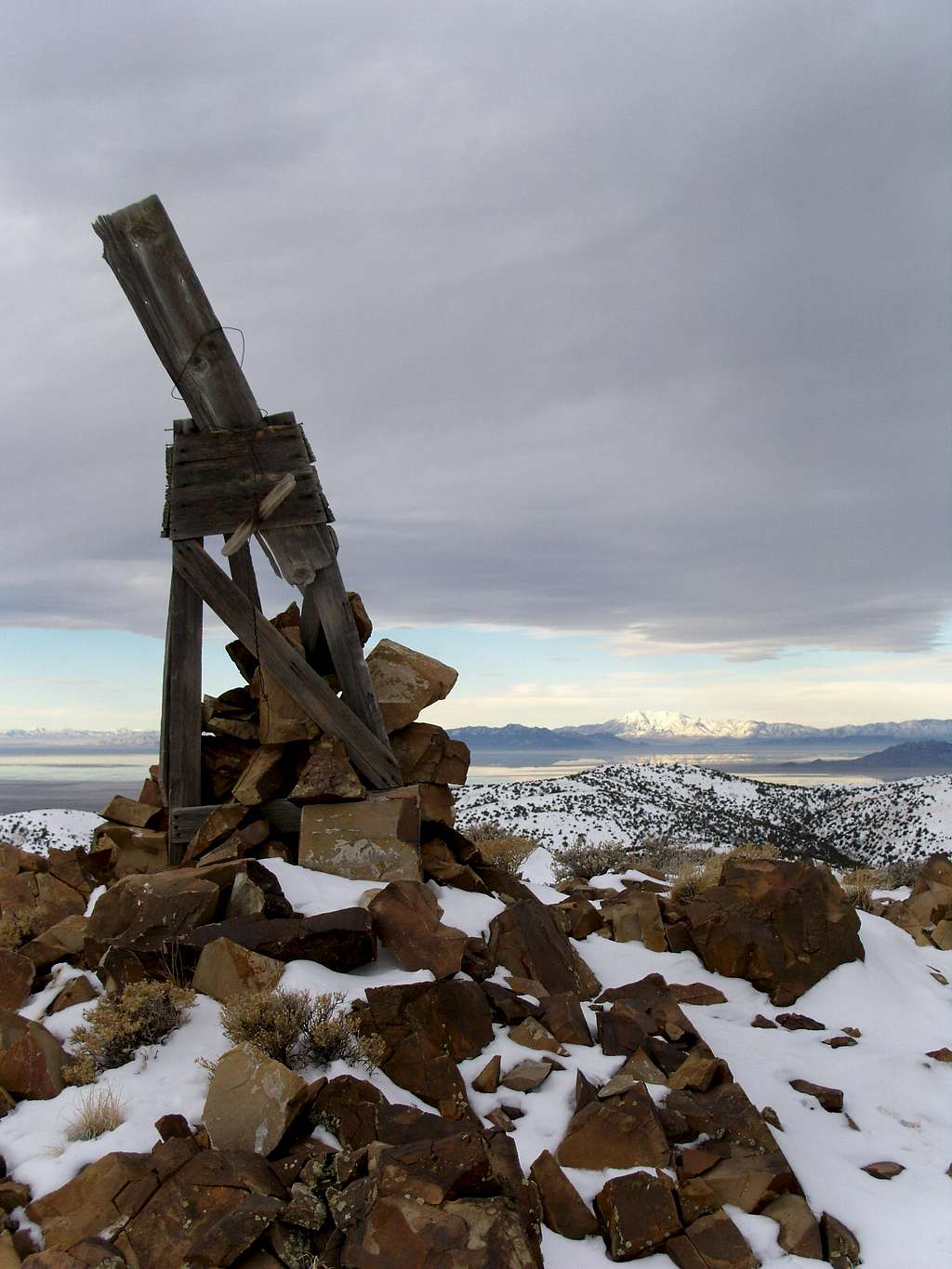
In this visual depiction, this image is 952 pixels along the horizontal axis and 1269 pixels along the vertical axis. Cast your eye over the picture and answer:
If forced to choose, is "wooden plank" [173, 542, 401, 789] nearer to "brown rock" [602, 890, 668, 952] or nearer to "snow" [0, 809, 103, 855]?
"brown rock" [602, 890, 668, 952]

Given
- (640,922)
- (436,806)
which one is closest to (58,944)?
(436,806)

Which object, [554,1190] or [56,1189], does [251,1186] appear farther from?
[554,1190]

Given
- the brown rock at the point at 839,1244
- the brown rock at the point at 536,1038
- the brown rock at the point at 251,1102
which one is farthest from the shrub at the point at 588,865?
the brown rock at the point at 251,1102

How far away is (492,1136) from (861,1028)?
4578 millimetres

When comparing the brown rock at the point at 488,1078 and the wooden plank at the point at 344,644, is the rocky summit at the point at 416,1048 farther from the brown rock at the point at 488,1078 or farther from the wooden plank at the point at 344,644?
the wooden plank at the point at 344,644

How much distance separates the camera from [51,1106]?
17.7ft

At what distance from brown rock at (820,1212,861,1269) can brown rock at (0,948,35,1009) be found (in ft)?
18.5

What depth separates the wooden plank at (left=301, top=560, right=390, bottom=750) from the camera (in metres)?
9.23

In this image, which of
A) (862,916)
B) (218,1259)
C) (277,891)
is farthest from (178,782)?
(862,916)

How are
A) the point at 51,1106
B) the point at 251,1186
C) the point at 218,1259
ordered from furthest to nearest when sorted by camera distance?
1. the point at 51,1106
2. the point at 251,1186
3. the point at 218,1259

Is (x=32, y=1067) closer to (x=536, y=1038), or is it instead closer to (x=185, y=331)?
(x=536, y=1038)

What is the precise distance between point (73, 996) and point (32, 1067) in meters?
0.95

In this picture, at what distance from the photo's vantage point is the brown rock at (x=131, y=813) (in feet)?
31.5

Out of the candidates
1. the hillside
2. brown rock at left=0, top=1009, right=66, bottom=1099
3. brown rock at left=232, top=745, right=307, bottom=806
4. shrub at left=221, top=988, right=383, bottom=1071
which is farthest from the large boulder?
the hillside
